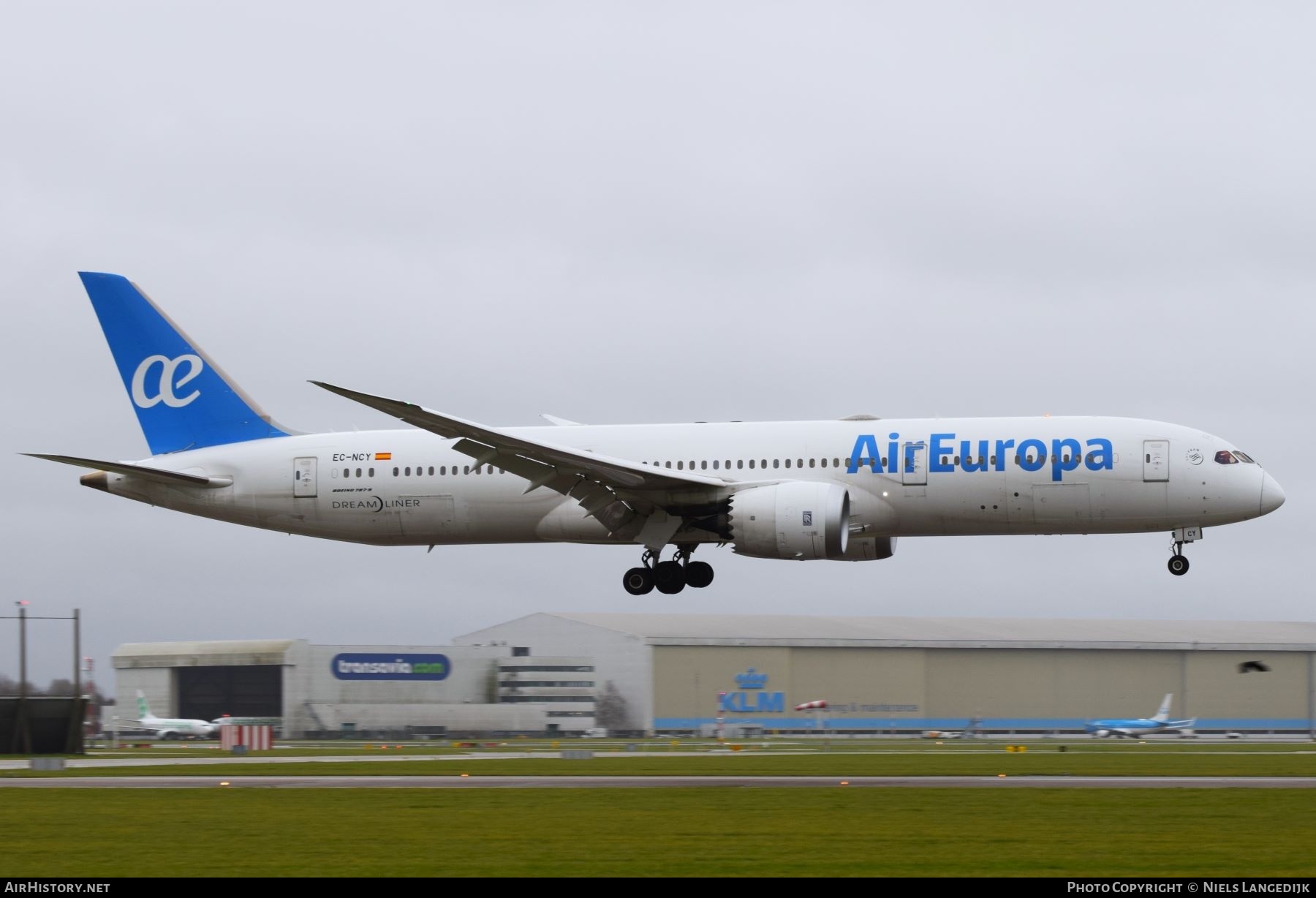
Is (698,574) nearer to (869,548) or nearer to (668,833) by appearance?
(869,548)

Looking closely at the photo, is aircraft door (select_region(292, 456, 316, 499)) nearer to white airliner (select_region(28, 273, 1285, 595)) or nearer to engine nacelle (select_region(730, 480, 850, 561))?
white airliner (select_region(28, 273, 1285, 595))

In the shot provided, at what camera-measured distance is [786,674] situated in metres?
109

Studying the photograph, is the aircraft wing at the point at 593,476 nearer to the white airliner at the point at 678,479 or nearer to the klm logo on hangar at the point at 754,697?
the white airliner at the point at 678,479

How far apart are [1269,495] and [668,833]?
2321cm

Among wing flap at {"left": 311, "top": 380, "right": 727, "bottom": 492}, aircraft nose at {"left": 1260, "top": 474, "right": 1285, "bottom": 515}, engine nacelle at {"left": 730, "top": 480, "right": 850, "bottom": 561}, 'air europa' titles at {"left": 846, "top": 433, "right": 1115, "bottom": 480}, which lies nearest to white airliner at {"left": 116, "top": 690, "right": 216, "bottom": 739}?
wing flap at {"left": 311, "top": 380, "right": 727, "bottom": 492}

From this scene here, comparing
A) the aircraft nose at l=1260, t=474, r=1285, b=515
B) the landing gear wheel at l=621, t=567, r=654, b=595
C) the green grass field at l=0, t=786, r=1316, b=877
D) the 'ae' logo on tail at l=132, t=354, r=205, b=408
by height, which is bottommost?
the green grass field at l=0, t=786, r=1316, b=877

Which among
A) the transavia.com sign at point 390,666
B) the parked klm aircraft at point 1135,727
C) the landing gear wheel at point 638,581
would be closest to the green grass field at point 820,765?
the landing gear wheel at point 638,581

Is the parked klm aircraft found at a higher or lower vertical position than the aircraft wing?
lower

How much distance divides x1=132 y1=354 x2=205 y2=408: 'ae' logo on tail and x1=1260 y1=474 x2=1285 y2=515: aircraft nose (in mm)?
30133

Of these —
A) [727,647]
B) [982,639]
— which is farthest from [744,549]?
[982,639]

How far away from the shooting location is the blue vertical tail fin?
48.1 m
